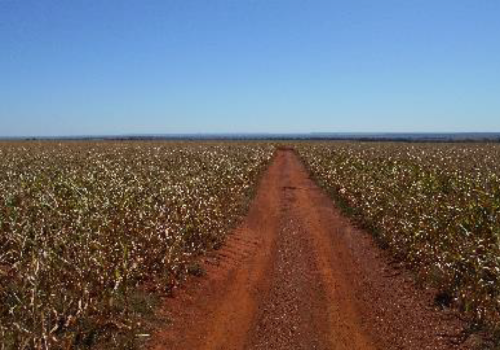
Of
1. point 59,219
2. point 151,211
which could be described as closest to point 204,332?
point 59,219

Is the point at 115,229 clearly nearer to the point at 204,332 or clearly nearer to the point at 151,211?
the point at 151,211

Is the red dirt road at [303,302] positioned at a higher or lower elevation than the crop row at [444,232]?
lower

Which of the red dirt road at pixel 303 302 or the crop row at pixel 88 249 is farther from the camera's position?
the red dirt road at pixel 303 302

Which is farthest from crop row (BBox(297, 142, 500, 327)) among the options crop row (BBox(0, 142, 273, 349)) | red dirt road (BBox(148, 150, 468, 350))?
crop row (BBox(0, 142, 273, 349))

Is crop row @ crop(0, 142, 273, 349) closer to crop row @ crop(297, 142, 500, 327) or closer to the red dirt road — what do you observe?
the red dirt road

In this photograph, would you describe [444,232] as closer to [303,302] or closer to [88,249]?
[303,302]

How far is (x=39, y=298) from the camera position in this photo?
6535 mm

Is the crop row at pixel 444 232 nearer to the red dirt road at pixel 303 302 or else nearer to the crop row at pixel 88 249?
the red dirt road at pixel 303 302

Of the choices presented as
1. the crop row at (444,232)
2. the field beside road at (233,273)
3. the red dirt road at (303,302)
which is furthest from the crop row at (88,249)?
the crop row at (444,232)

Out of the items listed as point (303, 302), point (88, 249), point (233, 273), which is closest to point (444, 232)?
point (303, 302)

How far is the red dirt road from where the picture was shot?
7.04 metres

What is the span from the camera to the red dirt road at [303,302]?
7.04 m

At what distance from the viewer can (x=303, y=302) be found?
8414 millimetres

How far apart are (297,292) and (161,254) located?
2.88m
